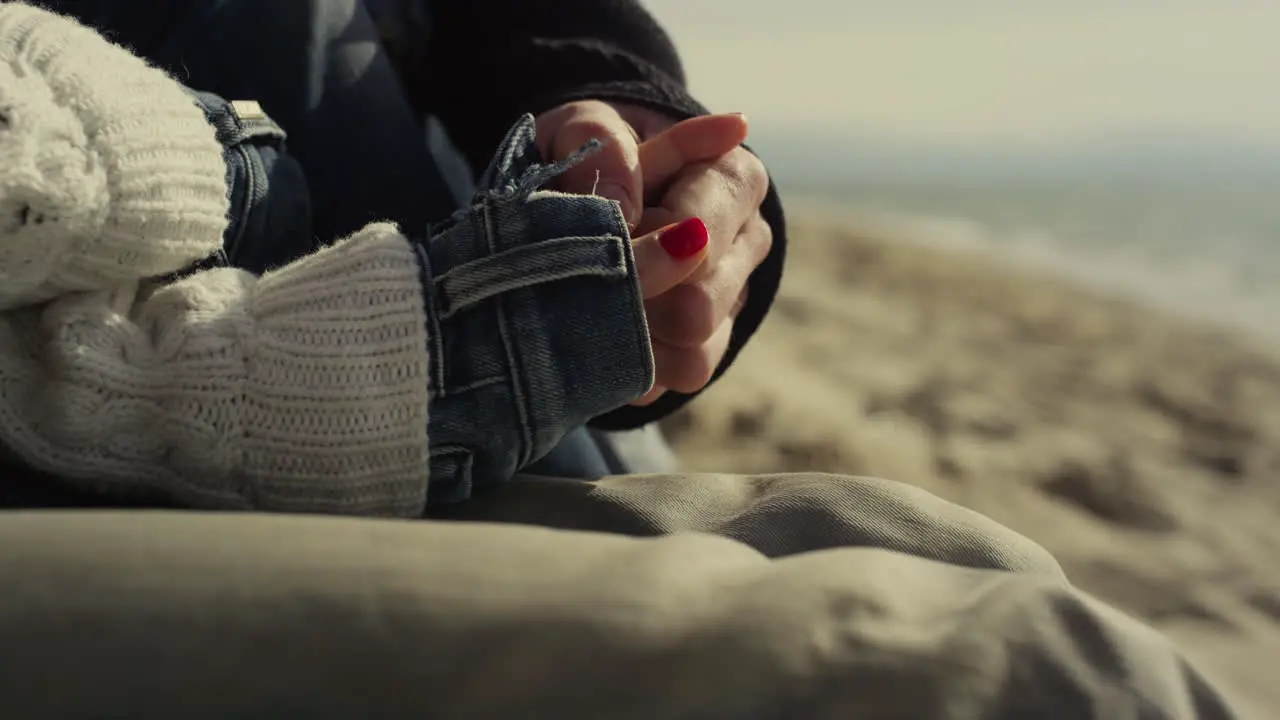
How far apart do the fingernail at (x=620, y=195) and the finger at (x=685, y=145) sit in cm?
9

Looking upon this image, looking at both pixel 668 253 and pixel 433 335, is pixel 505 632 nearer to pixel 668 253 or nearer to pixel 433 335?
pixel 433 335

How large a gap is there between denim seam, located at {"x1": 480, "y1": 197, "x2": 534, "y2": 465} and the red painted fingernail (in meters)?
0.13

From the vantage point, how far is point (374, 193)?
3.13 ft

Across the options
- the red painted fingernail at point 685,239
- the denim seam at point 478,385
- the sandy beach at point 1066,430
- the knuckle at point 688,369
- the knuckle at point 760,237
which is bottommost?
the sandy beach at point 1066,430

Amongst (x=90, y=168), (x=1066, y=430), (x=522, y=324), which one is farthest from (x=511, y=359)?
(x=1066, y=430)

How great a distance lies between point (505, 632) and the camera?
1.35 feet

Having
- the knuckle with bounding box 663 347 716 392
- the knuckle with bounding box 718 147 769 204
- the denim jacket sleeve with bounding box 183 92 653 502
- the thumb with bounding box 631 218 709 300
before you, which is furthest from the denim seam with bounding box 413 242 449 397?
the knuckle with bounding box 718 147 769 204

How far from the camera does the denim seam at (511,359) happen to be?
645 millimetres

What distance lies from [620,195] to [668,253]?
0.11 m

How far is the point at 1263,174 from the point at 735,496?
751 cm

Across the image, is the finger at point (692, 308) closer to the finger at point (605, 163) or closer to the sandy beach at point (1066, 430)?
the finger at point (605, 163)

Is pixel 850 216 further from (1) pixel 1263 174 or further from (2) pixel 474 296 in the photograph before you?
(2) pixel 474 296

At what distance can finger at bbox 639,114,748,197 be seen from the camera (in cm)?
91

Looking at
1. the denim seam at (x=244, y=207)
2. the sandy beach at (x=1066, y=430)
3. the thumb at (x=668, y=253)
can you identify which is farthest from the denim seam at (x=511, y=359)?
the sandy beach at (x=1066, y=430)
